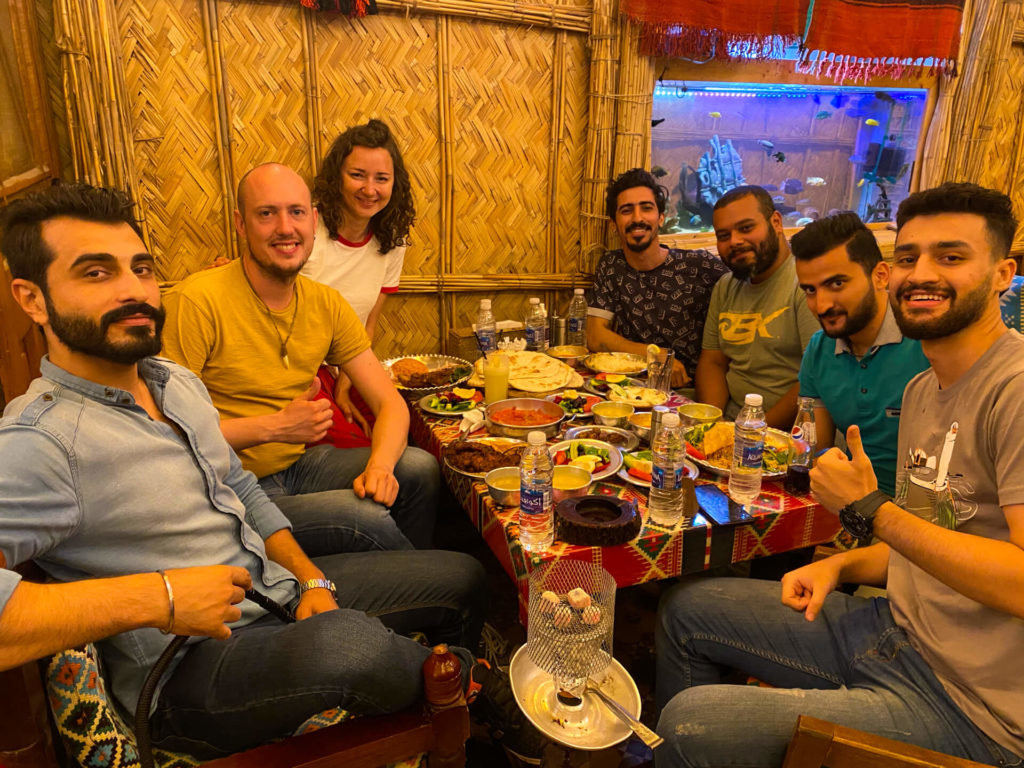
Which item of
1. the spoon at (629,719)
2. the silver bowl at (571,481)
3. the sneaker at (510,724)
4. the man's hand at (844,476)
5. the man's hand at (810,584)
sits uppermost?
the man's hand at (844,476)

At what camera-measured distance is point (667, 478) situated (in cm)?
175

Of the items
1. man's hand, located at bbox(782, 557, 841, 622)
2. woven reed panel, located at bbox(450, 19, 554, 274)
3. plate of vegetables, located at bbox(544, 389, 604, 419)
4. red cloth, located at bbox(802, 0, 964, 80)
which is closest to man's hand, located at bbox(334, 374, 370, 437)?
plate of vegetables, located at bbox(544, 389, 604, 419)

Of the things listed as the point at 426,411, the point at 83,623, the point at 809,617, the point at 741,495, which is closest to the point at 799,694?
the point at 809,617

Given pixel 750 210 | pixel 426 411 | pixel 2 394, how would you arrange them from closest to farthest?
1. pixel 2 394
2. pixel 426 411
3. pixel 750 210

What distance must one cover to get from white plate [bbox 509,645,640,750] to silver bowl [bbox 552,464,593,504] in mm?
487

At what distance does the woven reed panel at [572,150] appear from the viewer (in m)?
3.91

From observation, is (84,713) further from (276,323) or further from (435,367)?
(435,367)

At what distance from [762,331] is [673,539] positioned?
1.66m

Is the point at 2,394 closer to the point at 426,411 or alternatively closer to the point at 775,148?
the point at 426,411

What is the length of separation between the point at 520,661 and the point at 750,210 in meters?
2.44

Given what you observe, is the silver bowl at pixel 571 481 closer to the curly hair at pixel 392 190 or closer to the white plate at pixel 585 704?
the white plate at pixel 585 704

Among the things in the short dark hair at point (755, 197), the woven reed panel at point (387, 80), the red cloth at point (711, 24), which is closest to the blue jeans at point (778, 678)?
the short dark hair at point (755, 197)

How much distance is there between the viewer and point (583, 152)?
4.11 metres

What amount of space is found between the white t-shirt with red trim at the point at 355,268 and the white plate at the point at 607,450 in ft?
4.94
